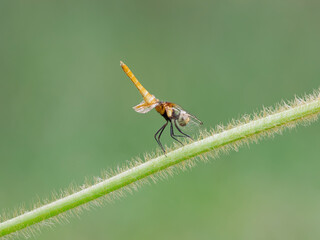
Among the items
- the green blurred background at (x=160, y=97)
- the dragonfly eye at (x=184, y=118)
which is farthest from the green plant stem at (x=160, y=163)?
the green blurred background at (x=160, y=97)

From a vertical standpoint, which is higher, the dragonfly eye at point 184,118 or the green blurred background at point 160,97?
the green blurred background at point 160,97

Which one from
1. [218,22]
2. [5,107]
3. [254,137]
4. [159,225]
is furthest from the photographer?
[218,22]

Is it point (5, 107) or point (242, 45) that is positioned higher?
point (5, 107)

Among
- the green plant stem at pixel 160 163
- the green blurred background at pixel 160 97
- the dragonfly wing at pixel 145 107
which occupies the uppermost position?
the green blurred background at pixel 160 97

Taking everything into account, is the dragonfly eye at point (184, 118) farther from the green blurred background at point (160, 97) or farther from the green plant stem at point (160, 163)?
the green blurred background at point (160, 97)

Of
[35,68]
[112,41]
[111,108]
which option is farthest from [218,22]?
[35,68]

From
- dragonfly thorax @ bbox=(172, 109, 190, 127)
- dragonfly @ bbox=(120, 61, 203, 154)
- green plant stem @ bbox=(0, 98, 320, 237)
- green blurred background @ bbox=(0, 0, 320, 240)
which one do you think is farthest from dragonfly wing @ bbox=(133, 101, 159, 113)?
green blurred background @ bbox=(0, 0, 320, 240)

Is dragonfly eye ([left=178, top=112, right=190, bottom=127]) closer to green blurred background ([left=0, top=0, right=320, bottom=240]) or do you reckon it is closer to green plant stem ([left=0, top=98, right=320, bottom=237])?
green plant stem ([left=0, top=98, right=320, bottom=237])

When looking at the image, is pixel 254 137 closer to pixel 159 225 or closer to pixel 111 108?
pixel 159 225
